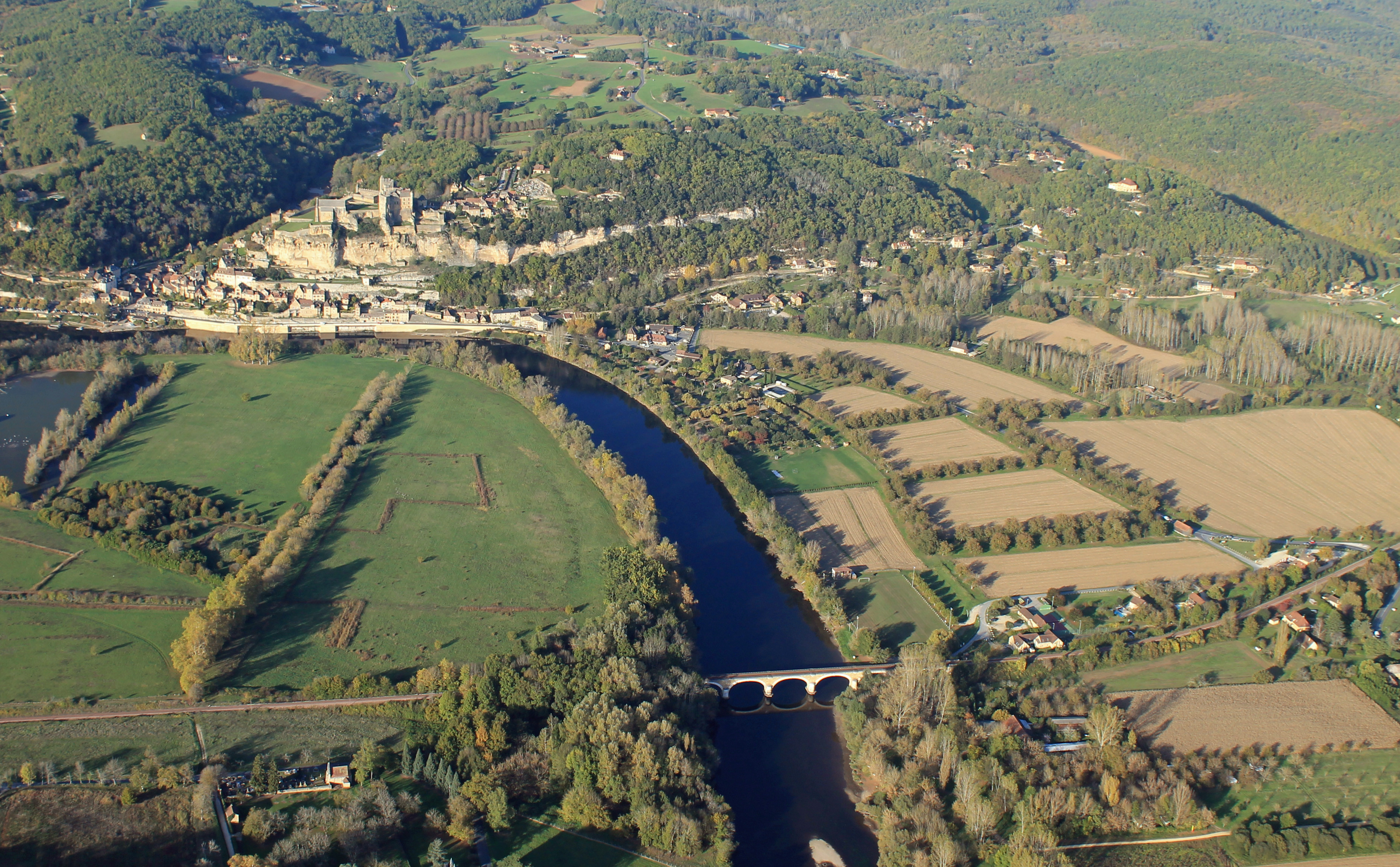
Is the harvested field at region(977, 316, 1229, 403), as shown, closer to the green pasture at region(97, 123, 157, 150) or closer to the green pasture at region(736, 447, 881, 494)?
the green pasture at region(736, 447, 881, 494)

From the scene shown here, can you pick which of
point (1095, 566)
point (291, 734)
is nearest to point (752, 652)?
point (1095, 566)

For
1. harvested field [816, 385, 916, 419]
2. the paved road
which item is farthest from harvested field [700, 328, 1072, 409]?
the paved road

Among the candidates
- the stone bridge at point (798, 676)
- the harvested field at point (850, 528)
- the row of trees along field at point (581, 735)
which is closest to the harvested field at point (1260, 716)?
the stone bridge at point (798, 676)

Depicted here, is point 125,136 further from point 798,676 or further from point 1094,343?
point 1094,343

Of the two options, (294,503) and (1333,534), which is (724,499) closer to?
(294,503)

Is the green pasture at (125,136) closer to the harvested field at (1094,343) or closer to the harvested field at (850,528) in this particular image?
the harvested field at (850,528)

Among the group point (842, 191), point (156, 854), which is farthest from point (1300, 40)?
point (156, 854)
